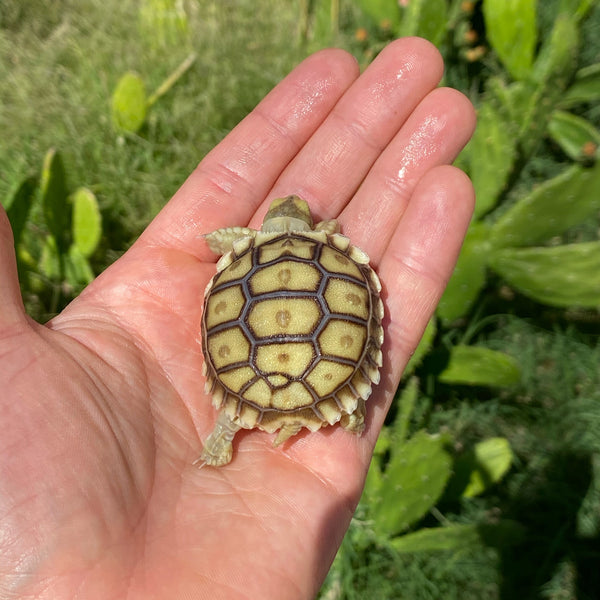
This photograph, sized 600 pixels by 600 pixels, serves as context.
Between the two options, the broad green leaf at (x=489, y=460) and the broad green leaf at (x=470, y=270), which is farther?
the broad green leaf at (x=470, y=270)

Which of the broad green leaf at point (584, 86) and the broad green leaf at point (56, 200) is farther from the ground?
the broad green leaf at point (584, 86)

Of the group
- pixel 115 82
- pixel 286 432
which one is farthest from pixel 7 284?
pixel 115 82

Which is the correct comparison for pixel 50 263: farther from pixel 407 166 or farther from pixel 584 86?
pixel 584 86

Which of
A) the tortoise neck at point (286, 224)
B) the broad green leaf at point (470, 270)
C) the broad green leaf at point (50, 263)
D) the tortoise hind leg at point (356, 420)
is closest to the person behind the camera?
the tortoise hind leg at point (356, 420)

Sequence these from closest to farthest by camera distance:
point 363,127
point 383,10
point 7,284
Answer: point 7,284 → point 363,127 → point 383,10

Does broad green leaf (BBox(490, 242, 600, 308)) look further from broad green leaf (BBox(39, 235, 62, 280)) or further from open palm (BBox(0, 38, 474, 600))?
broad green leaf (BBox(39, 235, 62, 280))

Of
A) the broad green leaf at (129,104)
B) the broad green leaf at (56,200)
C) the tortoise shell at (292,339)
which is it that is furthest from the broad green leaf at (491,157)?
the broad green leaf at (56,200)

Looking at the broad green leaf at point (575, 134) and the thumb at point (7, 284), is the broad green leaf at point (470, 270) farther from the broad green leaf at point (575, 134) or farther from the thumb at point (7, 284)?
the thumb at point (7, 284)
